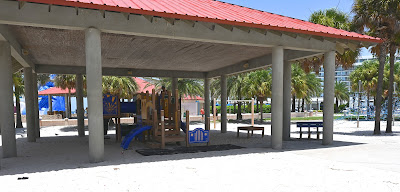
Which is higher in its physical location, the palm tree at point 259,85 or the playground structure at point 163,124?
the palm tree at point 259,85

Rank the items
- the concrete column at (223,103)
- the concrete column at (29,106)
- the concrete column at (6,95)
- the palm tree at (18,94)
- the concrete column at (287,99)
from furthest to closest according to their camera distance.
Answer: the palm tree at (18,94) < the concrete column at (223,103) < the concrete column at (287,99) < the concrete column at (29,106) < the concrete column at (6,95)

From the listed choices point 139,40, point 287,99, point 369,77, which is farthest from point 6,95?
point 369,77

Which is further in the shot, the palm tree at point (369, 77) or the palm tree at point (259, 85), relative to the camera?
the palm tree at point (369, 77)

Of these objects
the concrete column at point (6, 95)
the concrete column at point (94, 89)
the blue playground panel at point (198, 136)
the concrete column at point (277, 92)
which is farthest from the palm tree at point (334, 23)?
the concrete column at point (6, 95)

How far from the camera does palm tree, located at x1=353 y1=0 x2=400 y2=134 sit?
13969 millimetres

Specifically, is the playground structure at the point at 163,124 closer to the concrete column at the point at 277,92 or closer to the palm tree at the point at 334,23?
the concrete column at the point at 277,92

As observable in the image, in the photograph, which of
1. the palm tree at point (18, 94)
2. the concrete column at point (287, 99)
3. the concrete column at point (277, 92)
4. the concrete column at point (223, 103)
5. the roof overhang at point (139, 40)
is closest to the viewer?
the roof overhang at point (139, 40)

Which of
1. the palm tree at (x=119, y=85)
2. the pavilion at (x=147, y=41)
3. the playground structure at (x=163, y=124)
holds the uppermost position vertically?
the pavilion at (x=147, y=41)

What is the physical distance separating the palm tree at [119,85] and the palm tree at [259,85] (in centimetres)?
1178

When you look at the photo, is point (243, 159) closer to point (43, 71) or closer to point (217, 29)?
point (217, 29)

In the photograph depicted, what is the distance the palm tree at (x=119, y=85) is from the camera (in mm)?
24766

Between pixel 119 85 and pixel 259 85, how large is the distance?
46.2ft

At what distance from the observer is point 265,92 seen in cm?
2903

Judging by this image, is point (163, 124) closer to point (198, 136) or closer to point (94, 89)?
point (198, 136)
